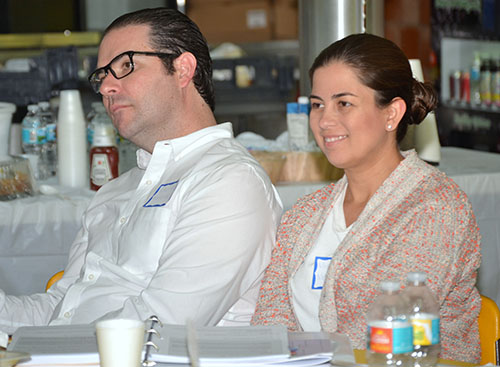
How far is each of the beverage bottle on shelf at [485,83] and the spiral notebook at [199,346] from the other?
14.1 feet

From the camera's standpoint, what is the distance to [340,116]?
1.68 m

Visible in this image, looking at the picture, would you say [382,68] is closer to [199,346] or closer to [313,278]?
[313,278]

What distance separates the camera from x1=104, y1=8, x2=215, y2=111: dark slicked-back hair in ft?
6.06

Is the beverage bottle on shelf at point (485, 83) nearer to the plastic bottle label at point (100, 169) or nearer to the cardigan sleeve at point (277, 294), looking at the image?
the plastic bottle label at point (100, 169)

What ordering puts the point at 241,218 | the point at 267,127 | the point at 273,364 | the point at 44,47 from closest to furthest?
the point at 273,364, the point at 241,218, the point at 267,127, the point at 44,47

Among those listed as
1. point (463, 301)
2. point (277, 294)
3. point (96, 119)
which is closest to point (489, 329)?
point (463, 301)

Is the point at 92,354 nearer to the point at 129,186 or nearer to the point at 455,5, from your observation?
the point at 129,186

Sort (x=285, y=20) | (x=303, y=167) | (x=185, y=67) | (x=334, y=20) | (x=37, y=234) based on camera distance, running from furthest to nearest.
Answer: (x=285, y=20)
(x=334, y=20)
(x=303, y=167)
(x=37, y=234)
(x=185, y=67)

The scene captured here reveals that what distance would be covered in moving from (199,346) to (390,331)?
29cm

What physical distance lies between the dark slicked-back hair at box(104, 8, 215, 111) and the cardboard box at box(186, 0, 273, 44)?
526 cm

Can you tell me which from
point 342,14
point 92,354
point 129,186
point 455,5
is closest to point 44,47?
point 455,5

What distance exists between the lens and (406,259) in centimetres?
153

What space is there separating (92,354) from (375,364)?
41 centimetres

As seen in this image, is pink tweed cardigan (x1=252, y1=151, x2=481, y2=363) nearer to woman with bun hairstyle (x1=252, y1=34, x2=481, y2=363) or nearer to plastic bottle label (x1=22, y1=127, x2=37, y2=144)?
woman with bun hairstyle (x1=252, y1=34, x2=481, y2=363)
